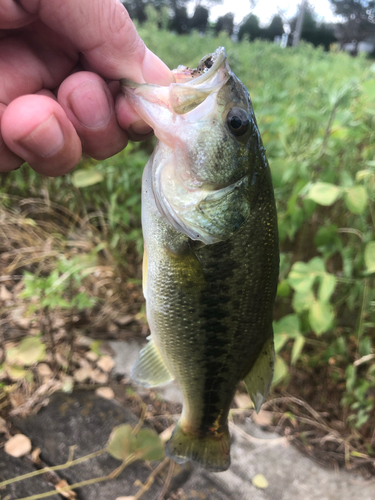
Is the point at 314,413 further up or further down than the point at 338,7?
further down

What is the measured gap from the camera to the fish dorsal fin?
1.19 metres

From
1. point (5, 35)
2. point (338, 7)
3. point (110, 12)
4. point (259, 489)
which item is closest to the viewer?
point (110, 12)

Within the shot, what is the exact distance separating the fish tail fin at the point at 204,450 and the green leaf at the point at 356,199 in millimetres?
1136

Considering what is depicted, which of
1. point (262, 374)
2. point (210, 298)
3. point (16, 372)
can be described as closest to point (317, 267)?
point (262, 374)

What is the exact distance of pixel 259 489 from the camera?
5.79ft

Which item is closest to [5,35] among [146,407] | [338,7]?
[146,407]

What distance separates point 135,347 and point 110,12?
1989mm

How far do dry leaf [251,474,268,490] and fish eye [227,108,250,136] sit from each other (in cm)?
177

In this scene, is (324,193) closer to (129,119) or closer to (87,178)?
(129,119)

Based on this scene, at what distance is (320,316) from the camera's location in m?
1.65

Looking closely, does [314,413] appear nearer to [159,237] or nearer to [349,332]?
[349,332]

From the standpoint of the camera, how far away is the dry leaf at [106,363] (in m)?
2.21

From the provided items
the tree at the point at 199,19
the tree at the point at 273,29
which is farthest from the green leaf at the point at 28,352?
the tree at the point at 273,29

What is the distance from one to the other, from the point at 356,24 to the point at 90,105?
35.8 metres
